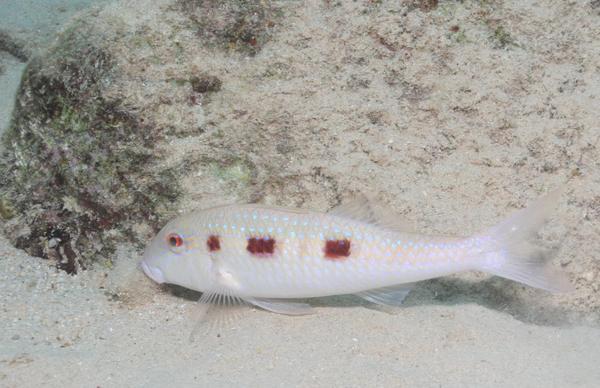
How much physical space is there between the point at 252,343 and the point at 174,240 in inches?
29.3

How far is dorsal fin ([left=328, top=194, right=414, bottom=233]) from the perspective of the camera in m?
2.93

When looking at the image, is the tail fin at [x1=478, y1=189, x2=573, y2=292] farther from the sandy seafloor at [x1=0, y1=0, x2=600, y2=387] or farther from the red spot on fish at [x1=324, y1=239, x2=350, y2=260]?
the red spot on fish at [x1=324, y1=239, x2=350, y2=260]

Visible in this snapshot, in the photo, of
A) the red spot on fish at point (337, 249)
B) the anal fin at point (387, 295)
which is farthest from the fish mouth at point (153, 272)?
the anal fin at point (387, 295)

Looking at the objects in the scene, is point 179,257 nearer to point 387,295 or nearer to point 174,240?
point 174,240

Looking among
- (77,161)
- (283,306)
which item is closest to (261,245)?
(283,306)

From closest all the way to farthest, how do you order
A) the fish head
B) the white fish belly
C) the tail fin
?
the tail fin → the white fish belly → the fish head

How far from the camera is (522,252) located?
269cm

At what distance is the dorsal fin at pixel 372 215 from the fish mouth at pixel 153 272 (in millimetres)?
1115

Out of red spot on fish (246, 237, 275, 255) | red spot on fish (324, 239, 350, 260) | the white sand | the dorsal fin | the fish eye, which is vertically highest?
the dorsal fin

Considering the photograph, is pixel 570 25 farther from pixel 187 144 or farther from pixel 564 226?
pixel 187 144

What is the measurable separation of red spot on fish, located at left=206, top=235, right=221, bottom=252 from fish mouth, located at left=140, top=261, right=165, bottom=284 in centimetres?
38

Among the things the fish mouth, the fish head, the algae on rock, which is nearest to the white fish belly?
the fish head

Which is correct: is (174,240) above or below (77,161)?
below

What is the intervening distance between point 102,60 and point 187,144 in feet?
2.43
